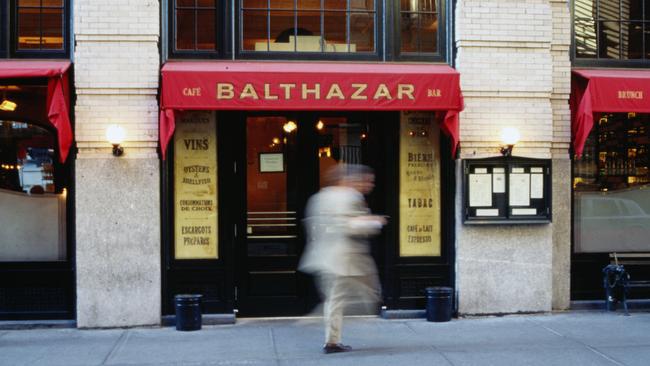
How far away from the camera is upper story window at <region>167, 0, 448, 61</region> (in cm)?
894

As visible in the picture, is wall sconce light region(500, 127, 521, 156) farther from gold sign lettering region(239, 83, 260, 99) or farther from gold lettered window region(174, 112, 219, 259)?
gold lettered window region(174, 112, 219, 259)

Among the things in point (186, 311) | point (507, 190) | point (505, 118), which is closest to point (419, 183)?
point (507, 190)

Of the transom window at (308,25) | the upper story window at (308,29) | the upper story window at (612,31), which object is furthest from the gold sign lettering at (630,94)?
the transom window at (308,25)

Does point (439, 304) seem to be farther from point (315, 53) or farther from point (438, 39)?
point (315, 53)

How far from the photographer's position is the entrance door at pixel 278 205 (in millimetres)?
9141

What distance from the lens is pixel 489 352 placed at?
7.36 meters

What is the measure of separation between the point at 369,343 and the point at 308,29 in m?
4.20

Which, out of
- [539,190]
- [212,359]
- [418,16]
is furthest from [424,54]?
[212,359]

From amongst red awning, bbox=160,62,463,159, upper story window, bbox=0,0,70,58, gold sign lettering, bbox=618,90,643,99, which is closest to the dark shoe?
red awning, bbox=160,62,463,159

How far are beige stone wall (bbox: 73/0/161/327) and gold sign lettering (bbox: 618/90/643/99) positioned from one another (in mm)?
5920

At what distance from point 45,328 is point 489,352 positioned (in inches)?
216

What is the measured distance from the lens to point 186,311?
331 inches

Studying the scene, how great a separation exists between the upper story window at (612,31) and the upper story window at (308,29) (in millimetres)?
2041

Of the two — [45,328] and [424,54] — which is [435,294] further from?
[45,328]
